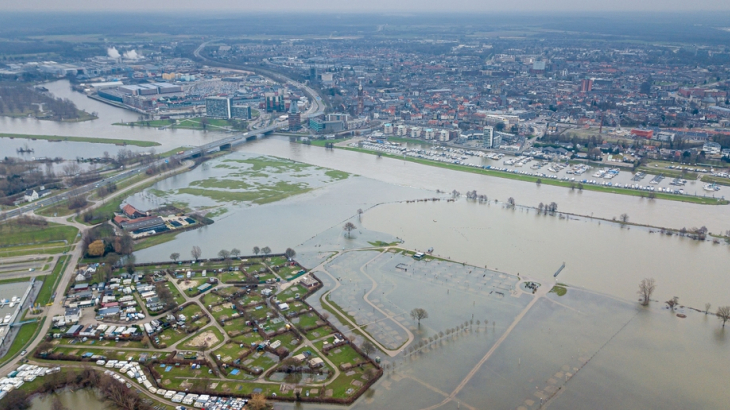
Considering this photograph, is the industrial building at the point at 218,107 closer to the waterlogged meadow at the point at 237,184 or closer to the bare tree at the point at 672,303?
the waterlogged meadow at the point at 237,184

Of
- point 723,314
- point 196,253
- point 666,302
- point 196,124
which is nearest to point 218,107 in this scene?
point 196,124

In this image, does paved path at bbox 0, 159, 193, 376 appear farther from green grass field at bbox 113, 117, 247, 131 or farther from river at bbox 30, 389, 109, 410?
green grass field at bbox 113, 117, 247, 131

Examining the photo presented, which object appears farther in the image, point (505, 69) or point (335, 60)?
point (335, 60)

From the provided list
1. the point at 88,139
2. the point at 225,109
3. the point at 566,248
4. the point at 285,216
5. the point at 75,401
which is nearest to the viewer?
the point at 75,401

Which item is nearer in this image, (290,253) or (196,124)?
(290,253)

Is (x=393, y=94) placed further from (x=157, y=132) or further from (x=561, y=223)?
(x=561, y=223)

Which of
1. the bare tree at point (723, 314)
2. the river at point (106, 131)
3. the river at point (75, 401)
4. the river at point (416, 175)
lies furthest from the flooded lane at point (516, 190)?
the river at point (75, 401)

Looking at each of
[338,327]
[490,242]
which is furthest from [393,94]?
[338,327]

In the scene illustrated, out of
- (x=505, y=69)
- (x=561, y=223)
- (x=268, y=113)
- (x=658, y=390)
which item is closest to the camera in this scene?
(x=658, y=390)

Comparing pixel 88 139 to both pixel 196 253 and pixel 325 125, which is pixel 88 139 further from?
pixel 196 253
